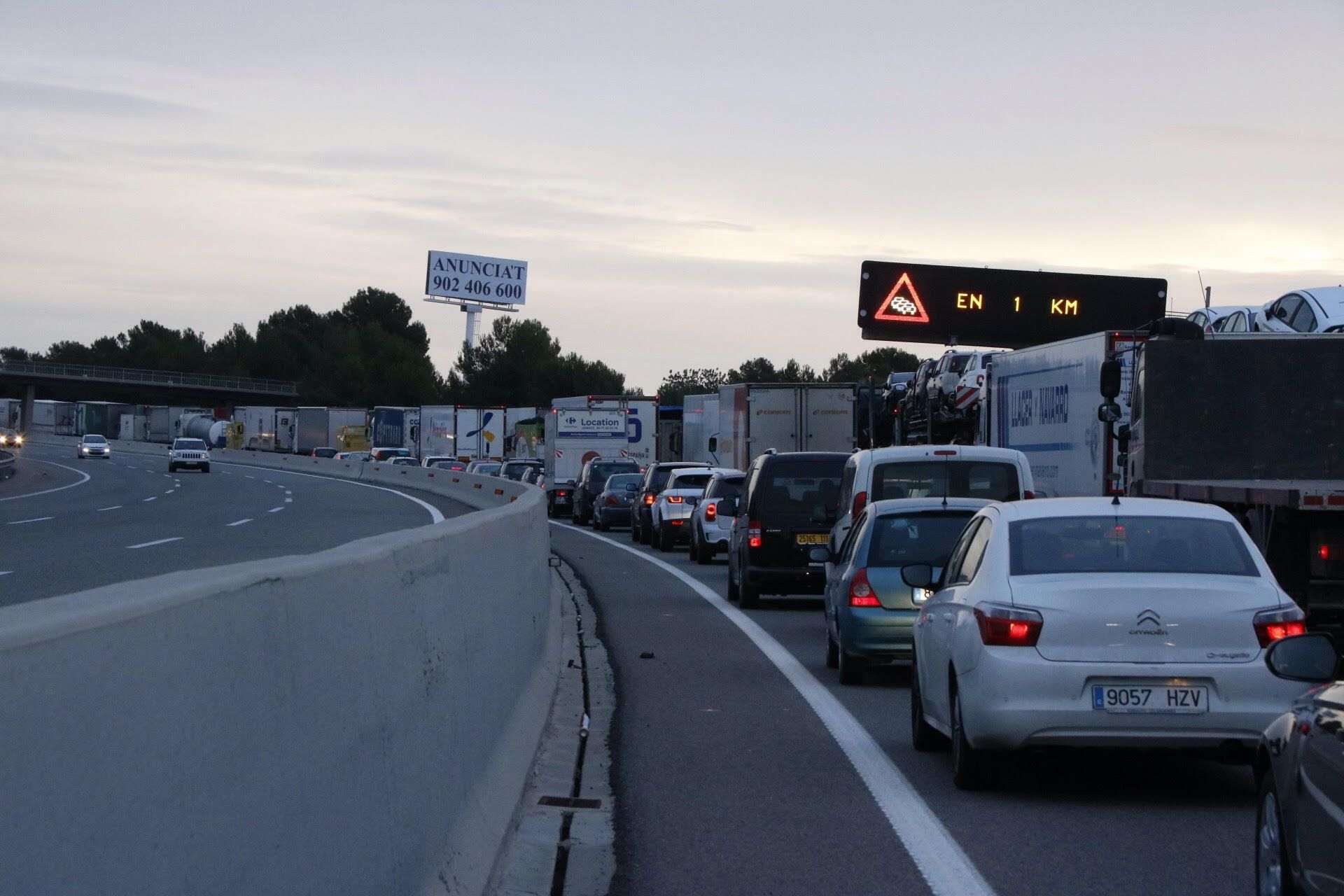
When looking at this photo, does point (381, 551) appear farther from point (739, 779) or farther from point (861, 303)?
point (861, 303)

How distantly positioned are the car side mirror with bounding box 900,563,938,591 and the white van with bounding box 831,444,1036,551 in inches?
225

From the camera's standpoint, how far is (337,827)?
15.2 ft

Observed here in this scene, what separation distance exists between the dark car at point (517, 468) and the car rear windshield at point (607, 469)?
538cm

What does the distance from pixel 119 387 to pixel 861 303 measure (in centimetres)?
12763

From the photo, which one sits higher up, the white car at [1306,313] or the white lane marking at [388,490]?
the white car at [1306,313]

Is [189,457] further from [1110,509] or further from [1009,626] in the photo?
[1009,626]

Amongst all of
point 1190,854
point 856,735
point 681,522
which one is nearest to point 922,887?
point 1190,854

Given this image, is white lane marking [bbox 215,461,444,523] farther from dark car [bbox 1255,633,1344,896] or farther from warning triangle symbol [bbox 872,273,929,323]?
dark car [bbox 1255,633,1344,896]

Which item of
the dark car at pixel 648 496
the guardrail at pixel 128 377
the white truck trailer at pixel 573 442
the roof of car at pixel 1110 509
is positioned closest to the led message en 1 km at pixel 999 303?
the dark car at pixel 648 496

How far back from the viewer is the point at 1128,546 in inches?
354

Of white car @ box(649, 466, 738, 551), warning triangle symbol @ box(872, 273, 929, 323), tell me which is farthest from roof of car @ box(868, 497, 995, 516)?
warning triangle symbol @ box(872, 273, 929, 323)

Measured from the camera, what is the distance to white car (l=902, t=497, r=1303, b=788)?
27.4 ft

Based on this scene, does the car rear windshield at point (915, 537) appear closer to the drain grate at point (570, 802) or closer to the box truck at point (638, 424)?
the drain grate at point (570, 802)

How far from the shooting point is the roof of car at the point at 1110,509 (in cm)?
918
